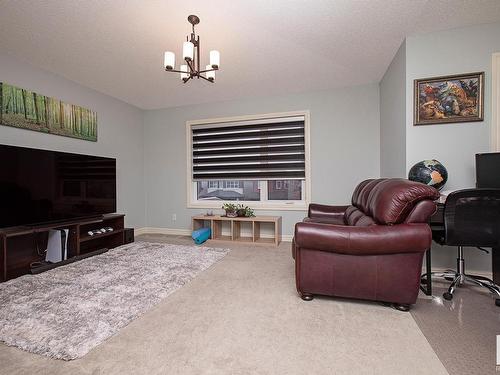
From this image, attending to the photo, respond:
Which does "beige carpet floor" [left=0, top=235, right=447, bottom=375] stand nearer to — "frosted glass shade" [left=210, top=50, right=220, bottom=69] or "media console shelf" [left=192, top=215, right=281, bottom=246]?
"media console shelf" [left=192, top=215, right=281, bottom=246]

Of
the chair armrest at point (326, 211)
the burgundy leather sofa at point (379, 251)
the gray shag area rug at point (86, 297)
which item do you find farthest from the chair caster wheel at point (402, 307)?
the gray shag area rug at point (86, 297)

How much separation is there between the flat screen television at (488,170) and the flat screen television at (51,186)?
4.40m

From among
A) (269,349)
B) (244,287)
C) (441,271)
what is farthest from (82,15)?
(441,271)

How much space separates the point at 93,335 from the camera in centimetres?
144

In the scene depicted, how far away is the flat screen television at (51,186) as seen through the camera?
2.41 m

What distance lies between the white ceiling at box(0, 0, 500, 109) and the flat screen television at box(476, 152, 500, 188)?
4.31 feet

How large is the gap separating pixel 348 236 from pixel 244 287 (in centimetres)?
107

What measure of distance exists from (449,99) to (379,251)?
189cm

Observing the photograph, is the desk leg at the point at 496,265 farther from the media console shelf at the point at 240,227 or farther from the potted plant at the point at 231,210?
the potted plant at the point at 231,210

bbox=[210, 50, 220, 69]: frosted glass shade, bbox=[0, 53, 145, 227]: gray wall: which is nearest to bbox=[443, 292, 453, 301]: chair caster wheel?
bbox=[210, 50, 220, 69]: frosted glass shade

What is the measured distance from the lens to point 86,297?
192 centimetres

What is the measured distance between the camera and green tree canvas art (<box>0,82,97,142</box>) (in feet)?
8.78

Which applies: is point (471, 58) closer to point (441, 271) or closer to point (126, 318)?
point (441, 271)

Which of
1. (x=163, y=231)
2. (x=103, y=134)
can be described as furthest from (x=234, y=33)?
(x=163, y=231)
